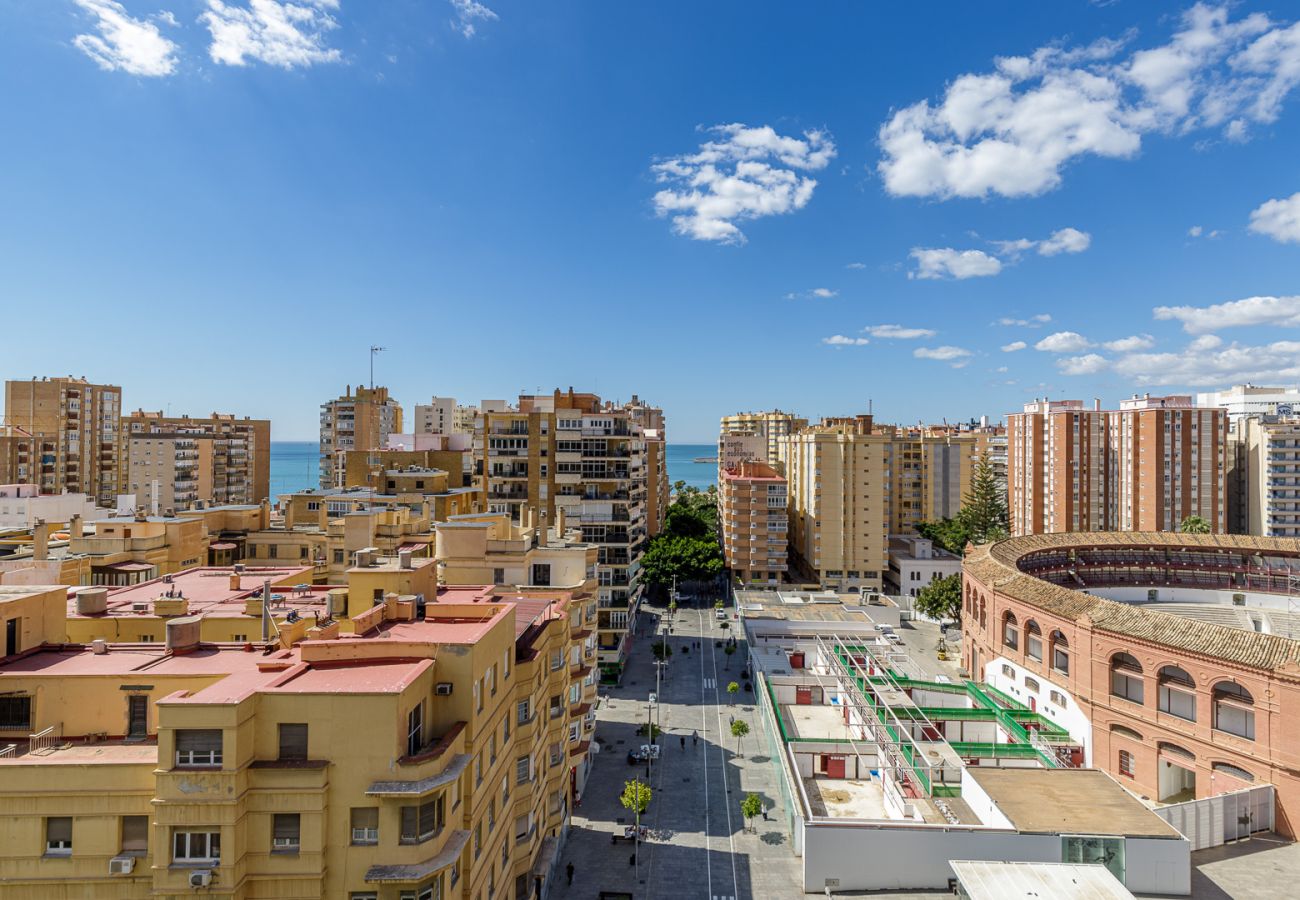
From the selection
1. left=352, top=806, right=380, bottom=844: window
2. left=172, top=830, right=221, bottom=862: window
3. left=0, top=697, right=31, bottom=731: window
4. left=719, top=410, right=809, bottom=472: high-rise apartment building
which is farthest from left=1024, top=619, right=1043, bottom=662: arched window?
left=719, top=410, right=809, bottom=472: high-rise apartment building

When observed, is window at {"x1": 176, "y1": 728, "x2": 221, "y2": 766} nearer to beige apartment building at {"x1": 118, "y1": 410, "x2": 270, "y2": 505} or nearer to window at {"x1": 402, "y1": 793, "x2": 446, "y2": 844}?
window at {"x1": 402, "y1": 793, "x2": 446, "y2": 844}

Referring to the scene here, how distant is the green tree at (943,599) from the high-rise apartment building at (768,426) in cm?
5212

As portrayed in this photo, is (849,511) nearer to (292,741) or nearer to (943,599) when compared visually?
(943,599)

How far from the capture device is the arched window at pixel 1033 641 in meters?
44.6

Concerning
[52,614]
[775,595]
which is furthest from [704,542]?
[52,614]

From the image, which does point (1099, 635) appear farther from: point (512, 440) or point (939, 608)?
point (512, 440)

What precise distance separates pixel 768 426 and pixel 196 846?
137m

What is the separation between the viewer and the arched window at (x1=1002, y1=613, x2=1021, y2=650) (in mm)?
47312

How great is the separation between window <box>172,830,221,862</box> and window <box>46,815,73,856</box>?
2467 mm

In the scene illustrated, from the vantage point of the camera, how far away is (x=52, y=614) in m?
21.0

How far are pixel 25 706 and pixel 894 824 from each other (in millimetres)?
27482

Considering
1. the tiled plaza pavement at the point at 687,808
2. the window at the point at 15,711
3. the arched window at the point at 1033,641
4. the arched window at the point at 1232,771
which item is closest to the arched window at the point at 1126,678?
the arched window at the point at 1232,771

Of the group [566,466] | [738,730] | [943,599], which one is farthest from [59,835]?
[943,599]

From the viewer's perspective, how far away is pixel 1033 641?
4525 centimetres
